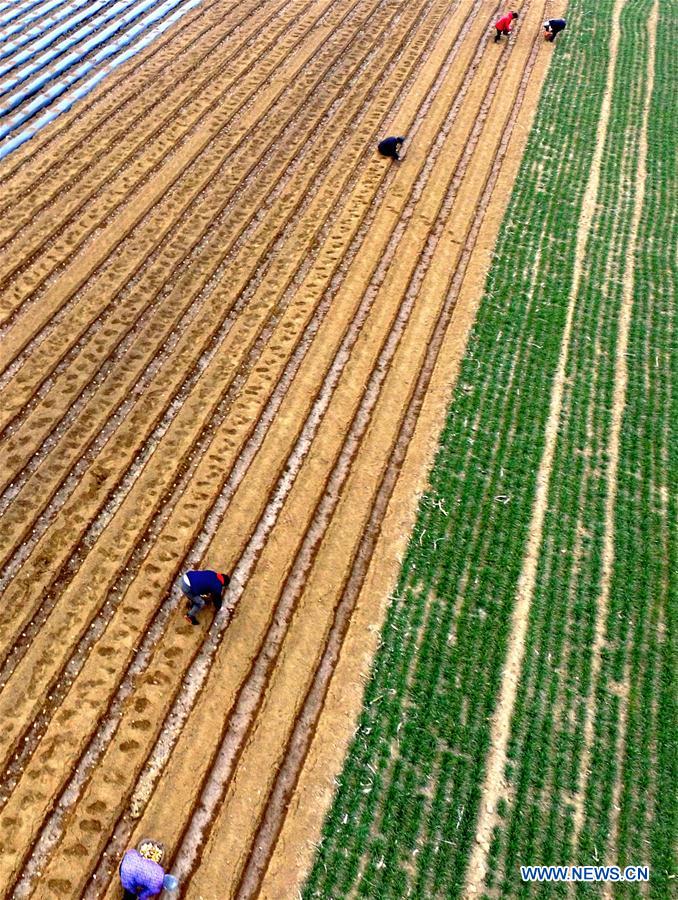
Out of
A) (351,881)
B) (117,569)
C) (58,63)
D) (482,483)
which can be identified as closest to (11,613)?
(117,569)

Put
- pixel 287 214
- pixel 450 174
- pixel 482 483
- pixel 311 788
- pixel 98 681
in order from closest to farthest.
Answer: pixel 311 788, pixel 98 681, pixel 482 483, pixel 287 214, pixel 450 174

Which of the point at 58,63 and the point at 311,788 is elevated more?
the point at 58,63

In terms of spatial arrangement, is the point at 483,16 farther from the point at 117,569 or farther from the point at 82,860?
the point at 82,860

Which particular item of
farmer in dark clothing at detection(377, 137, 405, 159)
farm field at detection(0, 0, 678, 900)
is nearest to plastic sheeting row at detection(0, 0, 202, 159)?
farm field at detection(0, 0, 678, 900)

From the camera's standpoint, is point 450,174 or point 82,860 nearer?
point 82,860

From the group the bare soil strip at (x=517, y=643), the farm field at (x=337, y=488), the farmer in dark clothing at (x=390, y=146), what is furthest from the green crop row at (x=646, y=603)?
the farmer in dark clothing at (x=390, y=146)

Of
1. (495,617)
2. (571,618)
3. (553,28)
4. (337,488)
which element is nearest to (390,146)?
(553,28)
